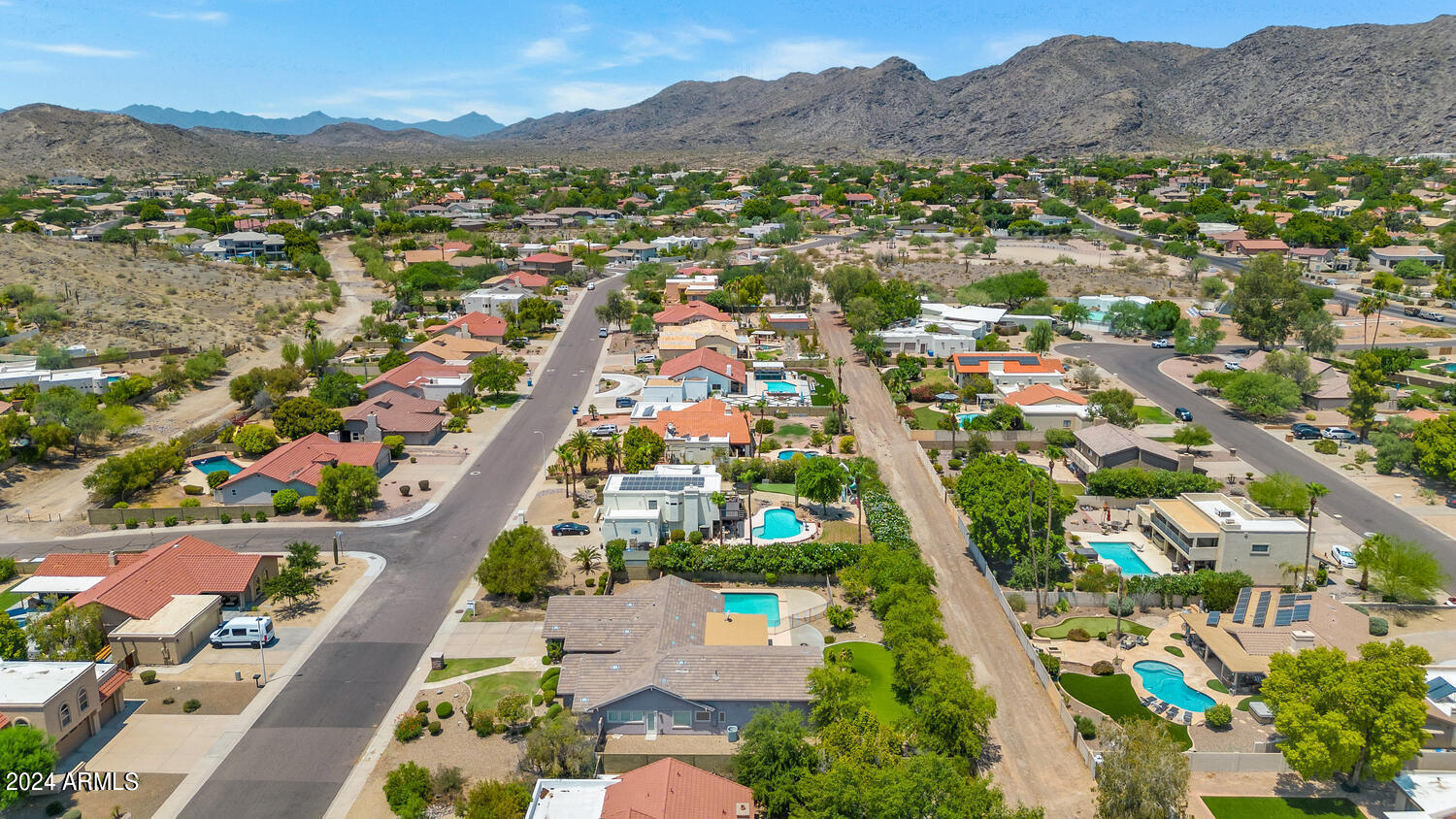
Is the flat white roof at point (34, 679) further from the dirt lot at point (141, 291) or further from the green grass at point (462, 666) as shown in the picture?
the dirt lot at point (141, 291)

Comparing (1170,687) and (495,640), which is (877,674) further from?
(495,640)

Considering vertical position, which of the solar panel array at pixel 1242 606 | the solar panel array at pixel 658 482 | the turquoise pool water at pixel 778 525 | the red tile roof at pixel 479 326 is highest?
the red tile roof at pixel 479 326

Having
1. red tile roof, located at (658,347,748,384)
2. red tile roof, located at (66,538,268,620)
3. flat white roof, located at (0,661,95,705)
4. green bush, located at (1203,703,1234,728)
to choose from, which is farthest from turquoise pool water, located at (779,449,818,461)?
flat white roof, located at (0,661,95,705)

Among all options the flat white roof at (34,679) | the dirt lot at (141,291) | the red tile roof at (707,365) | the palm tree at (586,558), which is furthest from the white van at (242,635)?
the dirt lot at (141,291)

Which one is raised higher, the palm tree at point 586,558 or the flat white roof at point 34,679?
the flat white roof at point 34,679

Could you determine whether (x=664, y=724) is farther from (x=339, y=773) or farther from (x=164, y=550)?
(x=164, y=550)

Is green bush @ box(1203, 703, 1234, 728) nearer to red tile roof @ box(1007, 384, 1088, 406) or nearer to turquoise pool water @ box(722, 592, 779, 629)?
turquoise pool water @ box(722, 592, 779, 629)

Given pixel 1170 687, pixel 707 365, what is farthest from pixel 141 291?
pixel 1170 687
